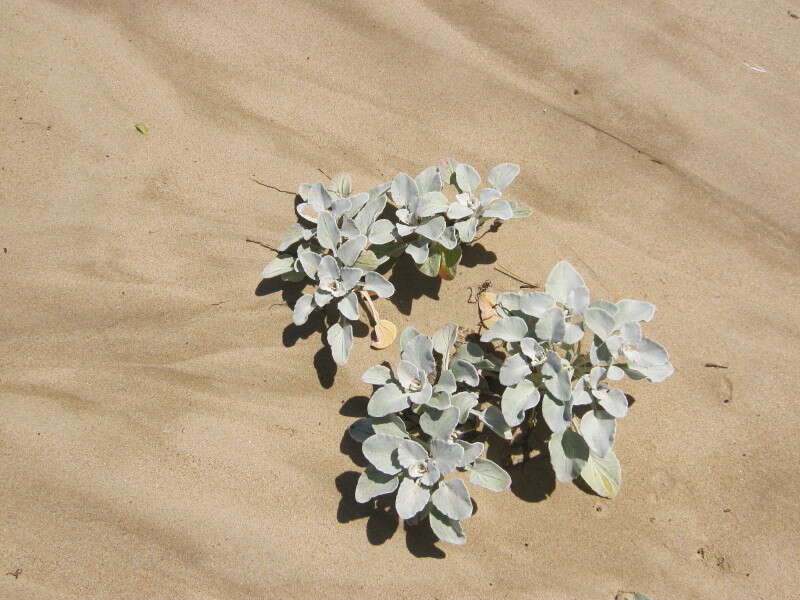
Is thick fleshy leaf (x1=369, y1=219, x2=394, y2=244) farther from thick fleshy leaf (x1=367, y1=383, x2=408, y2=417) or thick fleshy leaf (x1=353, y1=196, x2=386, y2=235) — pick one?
thick fleshy leaf (x1=367, y1=383, x2=408, y2=417)

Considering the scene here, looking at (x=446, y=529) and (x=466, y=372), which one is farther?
(x=466, y=372)

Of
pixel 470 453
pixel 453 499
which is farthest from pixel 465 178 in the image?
pixel 453 499

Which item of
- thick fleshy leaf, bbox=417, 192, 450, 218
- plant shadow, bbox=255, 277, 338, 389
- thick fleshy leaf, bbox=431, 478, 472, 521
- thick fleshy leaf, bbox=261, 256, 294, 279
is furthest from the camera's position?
plant shadow, bbox=255, 277, 338, 389

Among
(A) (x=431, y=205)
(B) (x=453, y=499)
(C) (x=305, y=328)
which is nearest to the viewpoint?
(B) (x=453, y=499)

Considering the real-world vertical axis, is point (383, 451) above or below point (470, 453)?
below

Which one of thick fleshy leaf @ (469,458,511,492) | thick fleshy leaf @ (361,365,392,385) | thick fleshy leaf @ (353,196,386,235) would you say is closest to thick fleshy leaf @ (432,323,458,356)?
thick fleshy leaf @ (361,365,392,385)

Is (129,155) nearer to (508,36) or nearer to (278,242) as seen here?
(278,242)

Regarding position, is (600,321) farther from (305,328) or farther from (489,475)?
(305,328)

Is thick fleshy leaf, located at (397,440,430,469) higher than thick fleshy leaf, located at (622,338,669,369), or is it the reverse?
thick fleshy leaf, located at (622,338,669,369)
